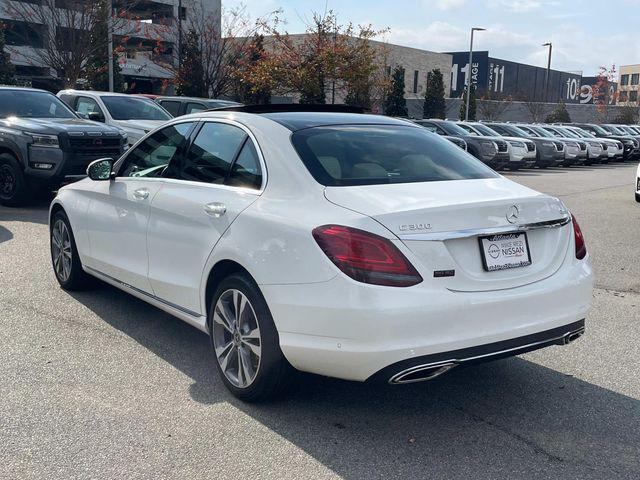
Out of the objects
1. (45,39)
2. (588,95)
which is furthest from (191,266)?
(588,95)

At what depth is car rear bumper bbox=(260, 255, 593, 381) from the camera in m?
3.41

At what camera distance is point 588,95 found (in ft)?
304

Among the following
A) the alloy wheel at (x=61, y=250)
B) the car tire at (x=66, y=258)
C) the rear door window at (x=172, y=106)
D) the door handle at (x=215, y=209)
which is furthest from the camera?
the rear door window at (x=172, y=106)

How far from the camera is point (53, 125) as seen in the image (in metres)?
11.4

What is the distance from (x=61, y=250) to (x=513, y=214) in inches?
169

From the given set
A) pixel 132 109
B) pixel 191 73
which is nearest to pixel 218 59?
pixel 191 73

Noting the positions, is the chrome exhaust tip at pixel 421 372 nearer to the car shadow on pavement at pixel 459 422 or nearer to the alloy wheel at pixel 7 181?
the car shadow on pavement at pixel 459 422

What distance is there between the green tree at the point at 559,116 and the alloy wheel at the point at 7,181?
49297 millimetres

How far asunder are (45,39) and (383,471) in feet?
94.9

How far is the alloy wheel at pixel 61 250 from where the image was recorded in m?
6.36

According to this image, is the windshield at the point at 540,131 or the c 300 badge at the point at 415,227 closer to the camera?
the c 300 badge at the point at 415,227

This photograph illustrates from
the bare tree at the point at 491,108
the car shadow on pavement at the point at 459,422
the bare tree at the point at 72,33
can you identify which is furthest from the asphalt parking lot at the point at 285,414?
the bare tree at the point at 491,108

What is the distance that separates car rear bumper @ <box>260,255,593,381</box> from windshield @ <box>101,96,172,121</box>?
1192cm

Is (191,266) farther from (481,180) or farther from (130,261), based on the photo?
(481,180)
